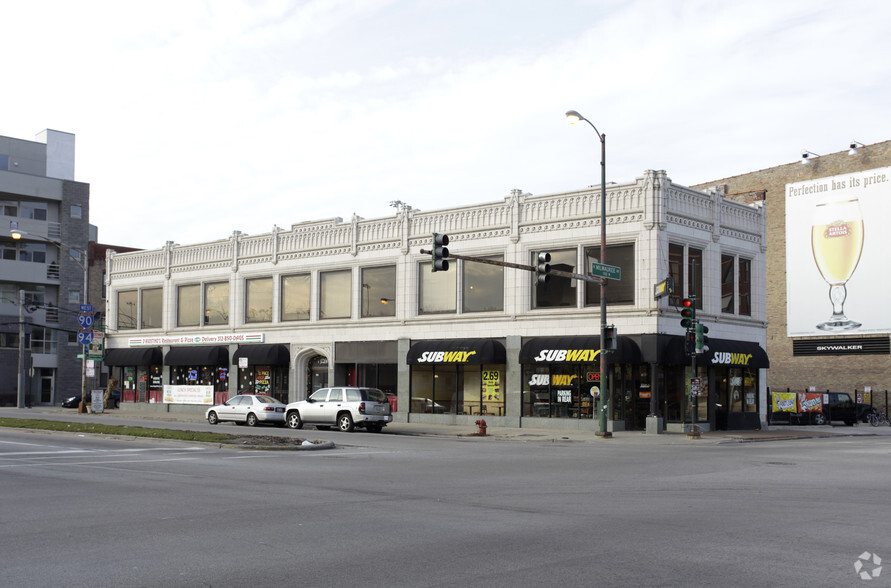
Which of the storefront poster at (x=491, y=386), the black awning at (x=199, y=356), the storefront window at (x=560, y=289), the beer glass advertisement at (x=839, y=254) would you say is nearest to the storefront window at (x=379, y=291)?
the storefront poster at (x=491, y=386)

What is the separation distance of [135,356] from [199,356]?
6.11 m

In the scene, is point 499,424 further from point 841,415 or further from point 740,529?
point 740,529

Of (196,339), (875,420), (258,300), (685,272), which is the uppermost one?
(685,272)

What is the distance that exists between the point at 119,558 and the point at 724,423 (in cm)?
3166

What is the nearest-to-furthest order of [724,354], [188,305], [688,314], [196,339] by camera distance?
[688,314], [724,354], [196,339], [188,305]

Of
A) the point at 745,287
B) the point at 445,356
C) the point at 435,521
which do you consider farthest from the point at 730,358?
the point at 435,521

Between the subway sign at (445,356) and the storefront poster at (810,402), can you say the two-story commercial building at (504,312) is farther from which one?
the storefront poster at (810,402)

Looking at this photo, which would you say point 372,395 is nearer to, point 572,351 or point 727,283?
point 572,351

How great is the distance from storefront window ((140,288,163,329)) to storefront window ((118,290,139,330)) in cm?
70

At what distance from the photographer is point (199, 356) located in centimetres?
4750

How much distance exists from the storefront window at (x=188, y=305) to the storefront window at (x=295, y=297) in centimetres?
698

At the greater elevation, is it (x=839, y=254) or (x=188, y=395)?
(x=839, y=254)

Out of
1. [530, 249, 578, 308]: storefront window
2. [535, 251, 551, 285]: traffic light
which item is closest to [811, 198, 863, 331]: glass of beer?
[530, 249, 578, 308]: storefront window

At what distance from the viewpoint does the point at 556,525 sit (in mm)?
10633
